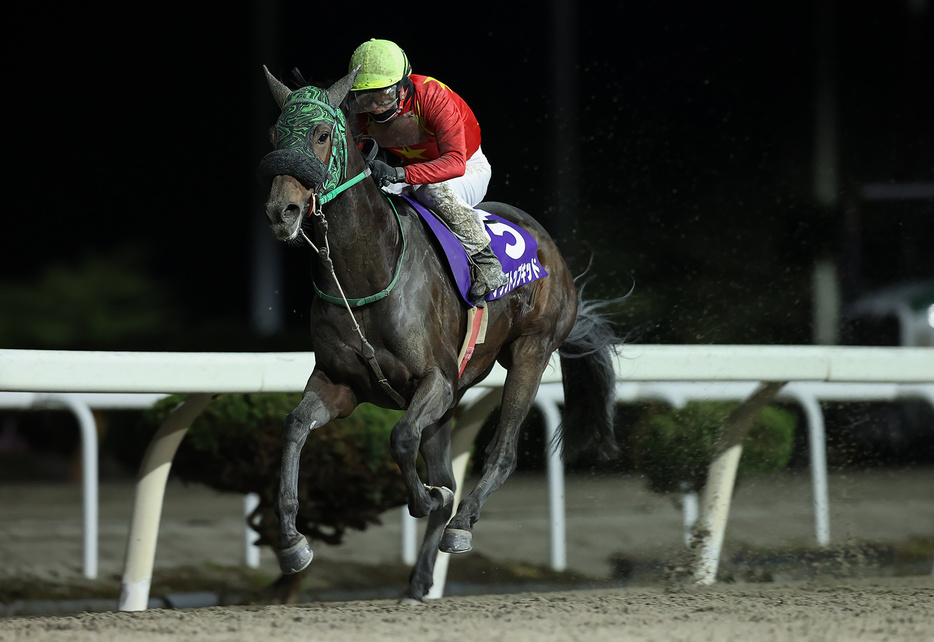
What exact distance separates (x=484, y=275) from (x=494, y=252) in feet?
0.39

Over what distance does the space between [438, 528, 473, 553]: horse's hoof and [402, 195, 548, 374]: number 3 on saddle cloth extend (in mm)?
484

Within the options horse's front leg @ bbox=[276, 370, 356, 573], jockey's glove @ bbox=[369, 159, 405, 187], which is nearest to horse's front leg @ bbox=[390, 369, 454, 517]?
horse's front leg @ bbox=[276, 370, 356, 573]

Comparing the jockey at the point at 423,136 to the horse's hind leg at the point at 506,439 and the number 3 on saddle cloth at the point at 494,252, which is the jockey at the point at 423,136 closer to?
the number 3 on saddle cloth at the point at 494,252

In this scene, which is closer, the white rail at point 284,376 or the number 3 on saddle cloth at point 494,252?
the white rail at point 284,376

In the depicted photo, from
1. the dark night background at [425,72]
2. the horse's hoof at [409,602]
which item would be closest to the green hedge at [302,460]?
the horse's hoof at [409,602]

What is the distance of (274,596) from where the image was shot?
422 centimetres

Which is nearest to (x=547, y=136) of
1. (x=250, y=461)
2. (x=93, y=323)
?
(x=93, y=323)

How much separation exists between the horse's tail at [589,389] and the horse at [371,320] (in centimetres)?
52

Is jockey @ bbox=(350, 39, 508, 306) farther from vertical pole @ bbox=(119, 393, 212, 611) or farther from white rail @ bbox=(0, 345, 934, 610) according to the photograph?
vertical pole @ bbox=(119, 393, 212, 611)

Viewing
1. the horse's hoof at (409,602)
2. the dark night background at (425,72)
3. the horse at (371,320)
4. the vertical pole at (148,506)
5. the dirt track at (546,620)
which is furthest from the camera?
the dark night background at (425,72)

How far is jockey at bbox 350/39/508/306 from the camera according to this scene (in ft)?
10.6

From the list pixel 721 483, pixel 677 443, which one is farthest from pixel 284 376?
pixel 677 443

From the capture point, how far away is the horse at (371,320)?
2918mm

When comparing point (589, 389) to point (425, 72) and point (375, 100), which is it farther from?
point (425, 72)
